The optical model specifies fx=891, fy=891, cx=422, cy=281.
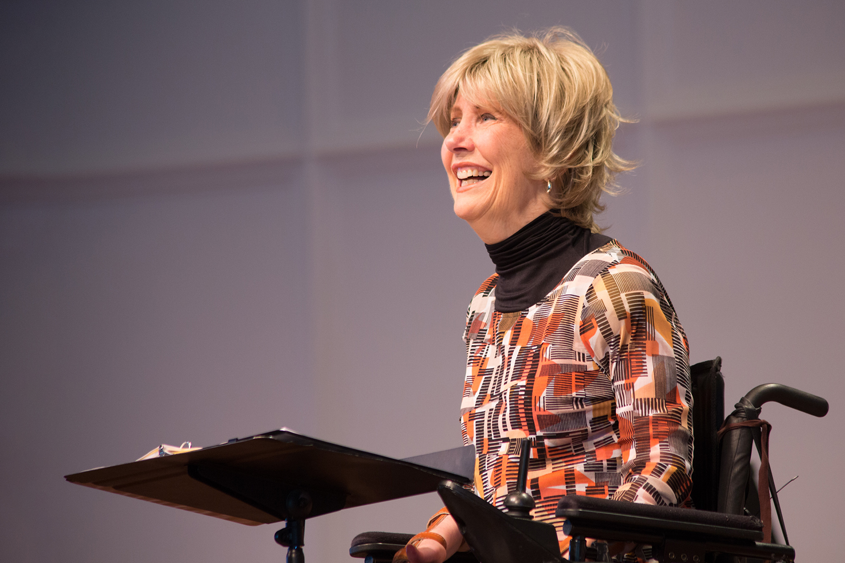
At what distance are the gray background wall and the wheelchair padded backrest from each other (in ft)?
3.82

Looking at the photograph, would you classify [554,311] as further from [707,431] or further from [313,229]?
[313,229]

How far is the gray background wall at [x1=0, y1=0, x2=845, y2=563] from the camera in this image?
2.53 meters

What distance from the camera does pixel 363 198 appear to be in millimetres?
3027

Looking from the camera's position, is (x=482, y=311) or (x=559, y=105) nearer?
(x=559, y=105)

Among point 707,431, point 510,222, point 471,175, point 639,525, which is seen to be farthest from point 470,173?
point 639,525

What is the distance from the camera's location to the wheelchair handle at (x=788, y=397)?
138 cm

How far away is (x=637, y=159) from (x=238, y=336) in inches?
Result: 57.3

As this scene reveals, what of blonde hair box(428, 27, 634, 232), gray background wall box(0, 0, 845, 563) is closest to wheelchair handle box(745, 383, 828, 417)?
blonde hair box(428, 27, 634, 232)

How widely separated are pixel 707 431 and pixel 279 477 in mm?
670

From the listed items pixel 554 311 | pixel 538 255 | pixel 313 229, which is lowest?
pixel 554 311

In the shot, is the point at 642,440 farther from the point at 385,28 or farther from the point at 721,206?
the point at 385,28

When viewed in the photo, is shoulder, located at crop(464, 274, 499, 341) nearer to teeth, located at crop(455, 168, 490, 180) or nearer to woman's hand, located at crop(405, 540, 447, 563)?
teeth, located at crop(455, 168, 490, 180)

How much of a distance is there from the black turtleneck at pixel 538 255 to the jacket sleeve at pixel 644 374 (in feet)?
0.38

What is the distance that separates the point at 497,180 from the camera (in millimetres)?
1582
